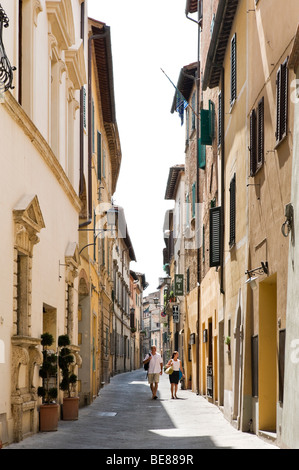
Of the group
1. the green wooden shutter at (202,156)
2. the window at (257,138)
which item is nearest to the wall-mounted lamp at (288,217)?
the window at (257,138)

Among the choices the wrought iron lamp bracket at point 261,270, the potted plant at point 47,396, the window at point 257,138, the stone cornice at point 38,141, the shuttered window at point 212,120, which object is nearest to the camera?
the stone cornice at point 38,141

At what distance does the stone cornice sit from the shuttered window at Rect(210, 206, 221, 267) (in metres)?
3.34

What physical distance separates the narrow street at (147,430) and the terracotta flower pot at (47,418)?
0.18 metres

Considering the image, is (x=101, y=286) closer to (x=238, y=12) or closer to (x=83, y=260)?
(x=83, y=260)

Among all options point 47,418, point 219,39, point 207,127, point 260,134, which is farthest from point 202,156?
point 47,418

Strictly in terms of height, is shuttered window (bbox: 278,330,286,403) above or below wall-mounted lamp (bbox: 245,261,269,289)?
below

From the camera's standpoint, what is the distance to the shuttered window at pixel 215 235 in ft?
65.6

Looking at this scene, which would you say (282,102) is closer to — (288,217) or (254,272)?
(288,217)

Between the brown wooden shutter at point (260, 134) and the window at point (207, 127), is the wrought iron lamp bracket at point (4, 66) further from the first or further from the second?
the window at point (207, 127)

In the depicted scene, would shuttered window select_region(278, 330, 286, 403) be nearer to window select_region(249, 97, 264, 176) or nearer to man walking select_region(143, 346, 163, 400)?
window select_region(249, 97, 264, 176)

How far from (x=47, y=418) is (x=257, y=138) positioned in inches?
235

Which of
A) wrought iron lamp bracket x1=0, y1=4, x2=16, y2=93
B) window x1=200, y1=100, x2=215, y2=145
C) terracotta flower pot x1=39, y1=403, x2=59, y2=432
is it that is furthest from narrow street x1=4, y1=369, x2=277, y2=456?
window x1=200, y1=100, x2=215, y2=145

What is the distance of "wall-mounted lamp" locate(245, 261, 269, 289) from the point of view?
12789 mm

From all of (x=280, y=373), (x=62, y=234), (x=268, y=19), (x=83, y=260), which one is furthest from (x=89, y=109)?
(x=280, y=373)
